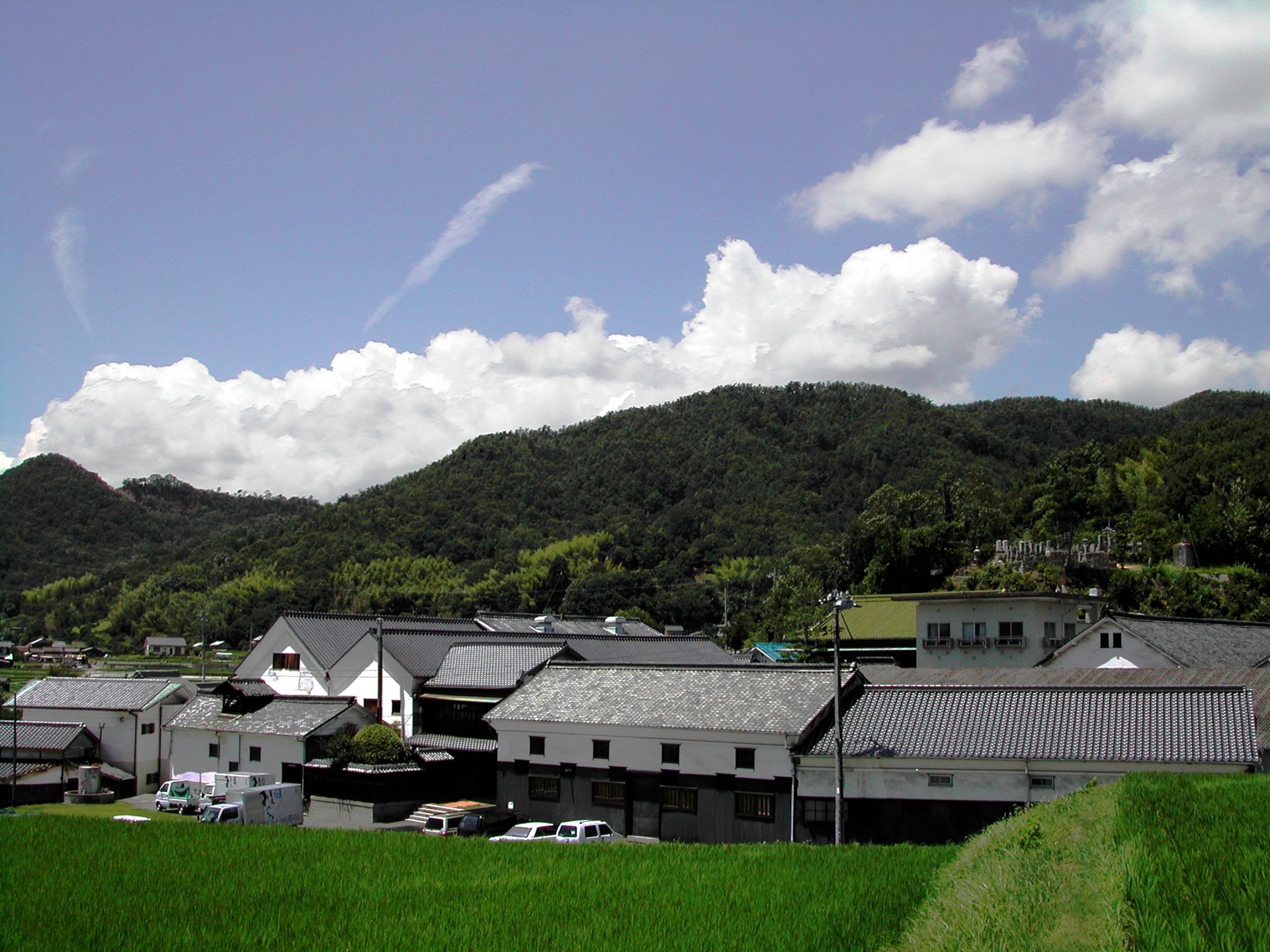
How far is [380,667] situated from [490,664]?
4781 mm

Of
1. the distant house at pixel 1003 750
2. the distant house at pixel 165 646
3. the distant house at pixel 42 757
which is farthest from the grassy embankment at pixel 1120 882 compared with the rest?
the distant house at pixel 165 646

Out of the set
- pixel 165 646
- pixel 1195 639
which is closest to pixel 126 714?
pixel 1195 639

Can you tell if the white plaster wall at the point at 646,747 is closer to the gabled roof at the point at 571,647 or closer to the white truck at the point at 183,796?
the gabled roof at the point at 571,647

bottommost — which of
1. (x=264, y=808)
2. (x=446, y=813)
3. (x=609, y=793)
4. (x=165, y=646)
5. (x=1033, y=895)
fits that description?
(x=165, y=646)

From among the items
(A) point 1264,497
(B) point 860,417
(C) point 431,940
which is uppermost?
(B) point 860,417

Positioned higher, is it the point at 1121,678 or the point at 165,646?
A: the point at 1121,678

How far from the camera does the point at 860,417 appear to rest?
13812 cm

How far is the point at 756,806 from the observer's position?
26.7 m

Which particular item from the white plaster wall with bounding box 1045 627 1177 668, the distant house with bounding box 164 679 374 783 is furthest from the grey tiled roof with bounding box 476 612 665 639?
Answer: the white plaster wall with bounding box 1045 627 1177 668

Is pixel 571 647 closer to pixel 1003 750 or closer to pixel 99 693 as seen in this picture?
pixel 99 693

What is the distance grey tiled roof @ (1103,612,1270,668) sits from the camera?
128ft

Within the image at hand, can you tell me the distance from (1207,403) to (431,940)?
15551 cm

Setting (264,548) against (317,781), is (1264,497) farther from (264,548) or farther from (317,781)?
(264,548)

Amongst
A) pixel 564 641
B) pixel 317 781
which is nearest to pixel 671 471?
pixel 564 641
